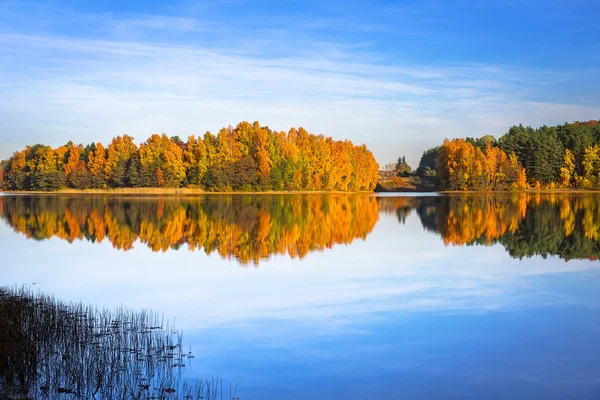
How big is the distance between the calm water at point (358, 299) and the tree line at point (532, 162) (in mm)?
80979

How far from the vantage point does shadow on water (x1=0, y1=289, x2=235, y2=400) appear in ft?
26.9

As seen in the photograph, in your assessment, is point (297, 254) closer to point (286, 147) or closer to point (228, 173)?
point (228, 173)

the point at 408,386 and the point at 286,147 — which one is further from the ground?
the point at 286,147

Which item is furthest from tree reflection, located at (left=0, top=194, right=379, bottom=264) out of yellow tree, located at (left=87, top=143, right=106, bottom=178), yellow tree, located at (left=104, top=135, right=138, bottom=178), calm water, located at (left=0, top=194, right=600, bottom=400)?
yellow tree, located at (left=87, top=143, right=106, bottom=178)

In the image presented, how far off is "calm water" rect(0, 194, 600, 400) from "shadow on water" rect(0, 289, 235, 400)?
0.56 metres

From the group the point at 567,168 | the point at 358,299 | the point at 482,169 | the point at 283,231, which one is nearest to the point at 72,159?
the point at 482,169

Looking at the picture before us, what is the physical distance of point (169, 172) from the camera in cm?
10638

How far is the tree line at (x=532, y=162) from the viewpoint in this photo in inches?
4279

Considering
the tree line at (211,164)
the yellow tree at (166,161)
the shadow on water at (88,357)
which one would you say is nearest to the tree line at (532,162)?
the tree line at (211,164)

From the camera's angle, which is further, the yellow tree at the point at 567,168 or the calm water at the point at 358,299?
the yellow tree at the point at 567,168

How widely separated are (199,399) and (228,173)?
95899 millimetres

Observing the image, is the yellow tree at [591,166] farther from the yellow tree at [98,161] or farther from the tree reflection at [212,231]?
the yellow tree at [98,161]

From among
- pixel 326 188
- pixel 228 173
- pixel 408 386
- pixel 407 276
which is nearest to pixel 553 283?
pixel 407 276

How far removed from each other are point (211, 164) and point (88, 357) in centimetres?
9681
